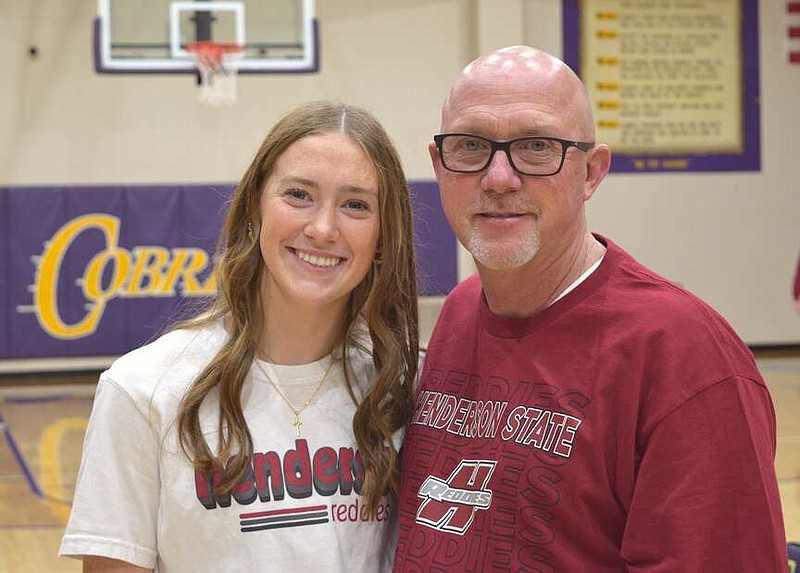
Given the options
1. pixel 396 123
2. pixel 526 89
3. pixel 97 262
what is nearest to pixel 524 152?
pixel 526 89

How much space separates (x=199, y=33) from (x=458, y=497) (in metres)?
8.00

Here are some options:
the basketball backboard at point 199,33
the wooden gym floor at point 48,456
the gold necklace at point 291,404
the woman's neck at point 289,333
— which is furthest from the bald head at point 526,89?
the basketball backboard at point 199,33

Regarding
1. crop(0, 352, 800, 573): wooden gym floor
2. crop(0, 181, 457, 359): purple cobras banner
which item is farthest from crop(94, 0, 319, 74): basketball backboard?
crop(0, 352, 800, 573): wooden gym floor

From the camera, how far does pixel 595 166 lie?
209 centimetres

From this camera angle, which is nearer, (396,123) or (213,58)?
(213,58)

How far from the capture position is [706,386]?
1.71 m

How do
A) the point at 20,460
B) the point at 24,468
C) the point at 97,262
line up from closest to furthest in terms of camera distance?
1. the point at 24,468
2. the point at 20,460
3. the point at 97,262

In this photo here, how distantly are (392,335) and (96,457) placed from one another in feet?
2.16

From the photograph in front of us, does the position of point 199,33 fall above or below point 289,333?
above

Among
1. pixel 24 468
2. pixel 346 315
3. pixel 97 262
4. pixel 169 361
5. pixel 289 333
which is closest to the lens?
pixel 169 361

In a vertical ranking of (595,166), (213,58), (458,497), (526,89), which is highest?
(213,58)

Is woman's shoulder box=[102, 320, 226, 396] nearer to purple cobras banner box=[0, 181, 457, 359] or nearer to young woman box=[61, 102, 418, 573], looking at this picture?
young woman box=[61, 102, 418, 573]

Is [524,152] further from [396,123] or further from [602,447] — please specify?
[396,123]

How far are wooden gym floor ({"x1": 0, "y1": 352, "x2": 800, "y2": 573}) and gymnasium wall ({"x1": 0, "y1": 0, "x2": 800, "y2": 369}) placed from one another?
130cm
